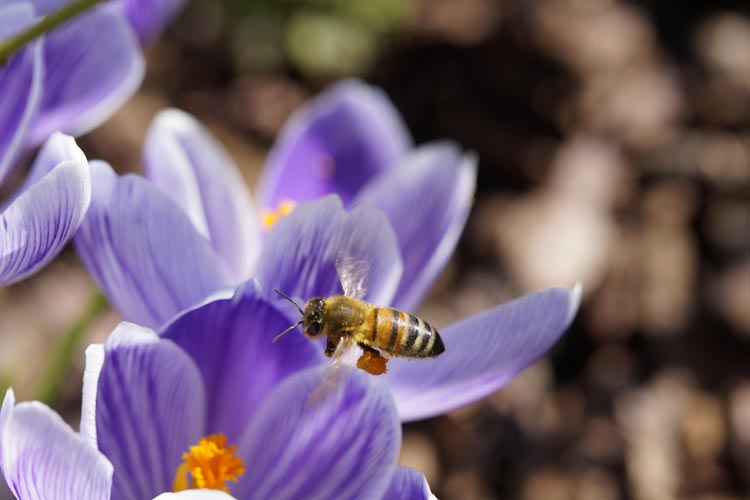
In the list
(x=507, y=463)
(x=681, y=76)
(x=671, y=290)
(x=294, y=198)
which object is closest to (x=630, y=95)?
(x=681, y=76)

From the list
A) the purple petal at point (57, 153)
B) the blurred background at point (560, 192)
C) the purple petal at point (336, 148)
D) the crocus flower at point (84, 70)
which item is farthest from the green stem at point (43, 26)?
the blurred background at point (560, 192)

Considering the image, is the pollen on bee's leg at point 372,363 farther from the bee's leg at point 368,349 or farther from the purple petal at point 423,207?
the purple petal at point 423,207

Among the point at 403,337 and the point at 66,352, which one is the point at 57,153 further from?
the point at 66,352

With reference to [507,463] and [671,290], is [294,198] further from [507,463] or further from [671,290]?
[671,290]

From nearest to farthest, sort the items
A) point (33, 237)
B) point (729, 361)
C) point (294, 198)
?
point (33, 237) → point (294, 198) → point (729, 361)

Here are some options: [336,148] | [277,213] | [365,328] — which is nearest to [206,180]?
[277,213]

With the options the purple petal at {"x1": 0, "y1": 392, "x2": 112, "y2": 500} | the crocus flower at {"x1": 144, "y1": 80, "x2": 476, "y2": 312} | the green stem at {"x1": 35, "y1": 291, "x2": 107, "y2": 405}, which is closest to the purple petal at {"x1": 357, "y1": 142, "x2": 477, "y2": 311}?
the crocus flower at {"x1": 144, "y1": 80, "x2": 476, "y2": 312}
